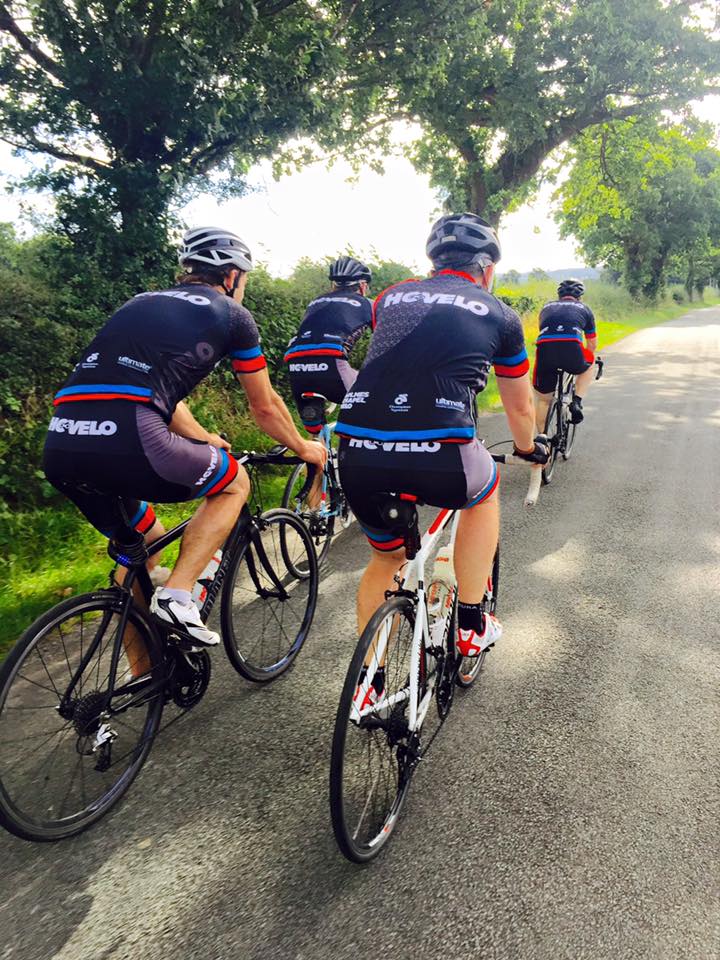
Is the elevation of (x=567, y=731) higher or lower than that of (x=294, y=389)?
lower

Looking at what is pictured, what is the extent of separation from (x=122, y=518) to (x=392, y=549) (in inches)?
46.5

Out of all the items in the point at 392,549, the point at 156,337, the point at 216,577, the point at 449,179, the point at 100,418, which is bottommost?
the point at 216,577

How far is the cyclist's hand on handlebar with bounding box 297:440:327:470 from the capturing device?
327 cm

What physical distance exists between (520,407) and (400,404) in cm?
72

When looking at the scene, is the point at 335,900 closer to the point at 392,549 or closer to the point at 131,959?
the point at 131,959

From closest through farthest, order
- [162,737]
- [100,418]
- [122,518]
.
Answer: [100,418] → [122,518] → [162,737]

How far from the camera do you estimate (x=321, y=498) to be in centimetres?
516

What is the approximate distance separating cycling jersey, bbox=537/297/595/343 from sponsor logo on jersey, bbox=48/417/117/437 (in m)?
5.90

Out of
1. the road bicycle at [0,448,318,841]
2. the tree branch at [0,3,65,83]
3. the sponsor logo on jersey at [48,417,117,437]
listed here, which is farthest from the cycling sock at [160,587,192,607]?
the tree branch at [0,3,65,83]

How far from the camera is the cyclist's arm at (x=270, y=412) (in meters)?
2.93

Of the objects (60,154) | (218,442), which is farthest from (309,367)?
(60,154)

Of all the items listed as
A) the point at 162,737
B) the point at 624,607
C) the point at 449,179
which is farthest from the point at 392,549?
the point at 449,179

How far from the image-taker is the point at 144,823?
8.21 feet

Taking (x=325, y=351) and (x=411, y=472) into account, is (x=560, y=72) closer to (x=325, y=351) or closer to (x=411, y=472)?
(x=325, y=351)
